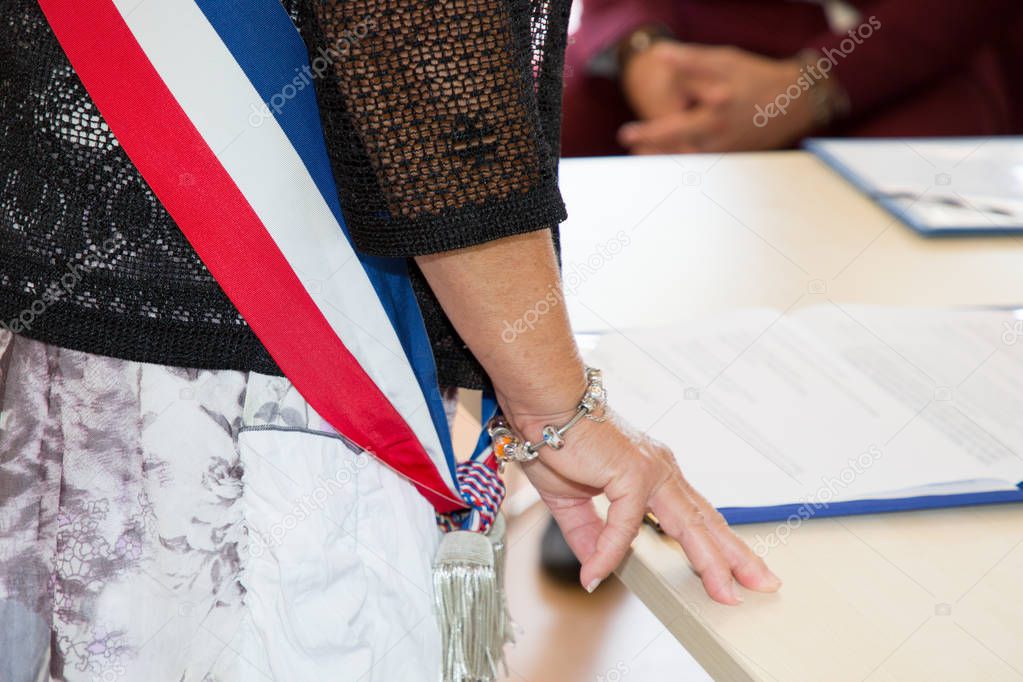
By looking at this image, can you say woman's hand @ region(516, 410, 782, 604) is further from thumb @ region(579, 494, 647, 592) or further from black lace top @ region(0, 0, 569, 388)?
black lace top @ region(0, 0, 569, 388)

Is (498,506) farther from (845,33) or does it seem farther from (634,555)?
(845,33)

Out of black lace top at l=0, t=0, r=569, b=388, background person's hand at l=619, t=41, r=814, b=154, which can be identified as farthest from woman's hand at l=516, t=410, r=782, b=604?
background person's hand at l=619, t=41, r=814, b=154

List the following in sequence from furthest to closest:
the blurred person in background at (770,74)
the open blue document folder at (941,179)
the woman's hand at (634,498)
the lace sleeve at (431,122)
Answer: the blurred person in background at (770,74) → the open blue document folder at (941,179) → the woman's hand at (634,498) → the lace sleeve at (431,122)

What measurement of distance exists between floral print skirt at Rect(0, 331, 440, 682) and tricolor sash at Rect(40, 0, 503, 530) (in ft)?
0.12

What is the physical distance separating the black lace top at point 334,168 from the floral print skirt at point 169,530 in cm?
3

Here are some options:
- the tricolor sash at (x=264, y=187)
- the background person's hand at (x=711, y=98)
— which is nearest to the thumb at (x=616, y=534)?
the tricolor sash at (x=264, y=187)

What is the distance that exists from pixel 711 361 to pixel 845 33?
1.13m

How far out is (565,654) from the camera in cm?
138

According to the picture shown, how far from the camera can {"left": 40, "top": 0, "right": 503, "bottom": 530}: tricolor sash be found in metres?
0.55

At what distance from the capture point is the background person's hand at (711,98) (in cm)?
177

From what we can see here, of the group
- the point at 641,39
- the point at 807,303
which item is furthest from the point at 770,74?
the point at 807,303

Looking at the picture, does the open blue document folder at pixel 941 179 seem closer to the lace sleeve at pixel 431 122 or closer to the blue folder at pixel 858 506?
the blue folder at pixel 858 506

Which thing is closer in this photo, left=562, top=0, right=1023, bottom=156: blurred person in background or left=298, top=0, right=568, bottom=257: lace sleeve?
left=298, top=0, right=568, bottom=257: lace sleeve

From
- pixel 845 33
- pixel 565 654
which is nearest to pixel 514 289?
pixel 565 654
